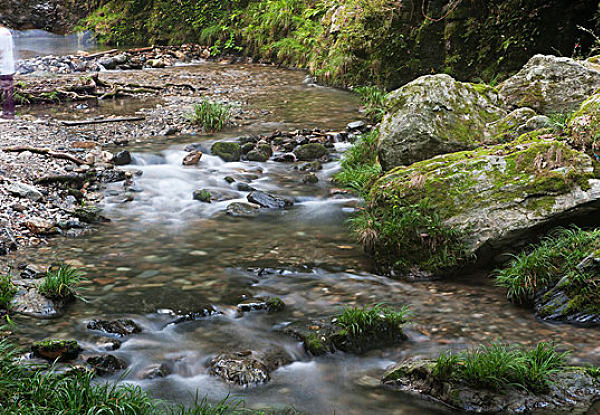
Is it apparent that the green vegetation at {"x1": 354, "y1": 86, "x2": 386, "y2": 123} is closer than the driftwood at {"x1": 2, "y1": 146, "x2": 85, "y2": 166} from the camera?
No

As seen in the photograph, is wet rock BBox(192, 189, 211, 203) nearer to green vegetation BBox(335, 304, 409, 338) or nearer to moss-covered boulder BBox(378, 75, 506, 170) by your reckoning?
moss-covered boulder BBox(378, 75, 506, 170)

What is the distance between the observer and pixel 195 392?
12.8 ft

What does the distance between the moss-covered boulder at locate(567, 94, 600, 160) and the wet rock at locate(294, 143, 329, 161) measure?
4.84 m

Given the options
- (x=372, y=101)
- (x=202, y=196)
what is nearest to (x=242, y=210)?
(x=202, y=196)

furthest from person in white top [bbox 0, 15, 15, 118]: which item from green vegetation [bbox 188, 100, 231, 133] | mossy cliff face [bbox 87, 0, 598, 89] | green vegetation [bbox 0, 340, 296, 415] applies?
green vegetation [bbox 0, 340, 296, 415]

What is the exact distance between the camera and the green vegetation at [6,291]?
15.1 feet

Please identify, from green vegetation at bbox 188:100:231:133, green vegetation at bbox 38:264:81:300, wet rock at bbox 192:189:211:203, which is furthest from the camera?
green vegetation at bbox 188:100:231:133

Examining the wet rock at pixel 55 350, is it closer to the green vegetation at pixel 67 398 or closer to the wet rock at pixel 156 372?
the green vegetation at pixel 67 398

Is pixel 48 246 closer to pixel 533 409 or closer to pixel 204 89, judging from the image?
pixel 533 409

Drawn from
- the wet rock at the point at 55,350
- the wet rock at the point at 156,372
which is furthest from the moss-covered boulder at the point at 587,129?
the wet rock at the point at 55,350

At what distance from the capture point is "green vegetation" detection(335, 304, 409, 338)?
4539 mm

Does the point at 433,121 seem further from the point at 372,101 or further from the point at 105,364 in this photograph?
the point at 372,101

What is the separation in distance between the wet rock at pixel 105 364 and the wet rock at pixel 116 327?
46 cm

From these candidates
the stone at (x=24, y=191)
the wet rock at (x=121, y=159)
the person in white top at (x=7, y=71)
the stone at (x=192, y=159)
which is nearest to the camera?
the stone at (x=24, y=191)
